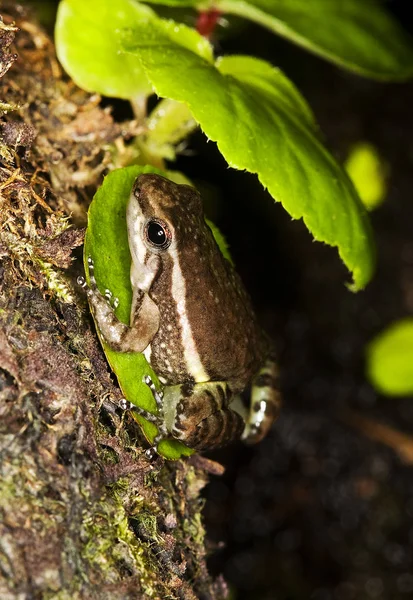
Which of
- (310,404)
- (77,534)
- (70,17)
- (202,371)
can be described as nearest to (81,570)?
(77,534)

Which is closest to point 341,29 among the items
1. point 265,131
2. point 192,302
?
point 265,131

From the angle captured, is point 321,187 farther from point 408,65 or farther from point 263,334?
point 408,65

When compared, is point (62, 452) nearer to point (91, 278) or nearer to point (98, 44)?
point (91, 278)

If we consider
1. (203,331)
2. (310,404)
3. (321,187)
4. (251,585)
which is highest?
(321,187)

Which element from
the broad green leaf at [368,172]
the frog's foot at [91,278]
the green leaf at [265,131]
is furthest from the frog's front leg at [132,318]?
the broad green leaf at [368,172]

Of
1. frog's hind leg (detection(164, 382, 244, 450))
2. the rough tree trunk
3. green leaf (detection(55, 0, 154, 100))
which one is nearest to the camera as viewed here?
the rough tree trunk

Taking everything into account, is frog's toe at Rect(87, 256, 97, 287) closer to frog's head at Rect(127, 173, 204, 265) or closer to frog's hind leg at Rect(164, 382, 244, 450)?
frog's head at Rect(127, 173, 204, 265)

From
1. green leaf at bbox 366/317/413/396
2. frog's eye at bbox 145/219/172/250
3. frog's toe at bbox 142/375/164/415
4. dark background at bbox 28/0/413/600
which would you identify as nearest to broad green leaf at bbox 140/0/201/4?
frog's eye at bbox 145/219/172/250
